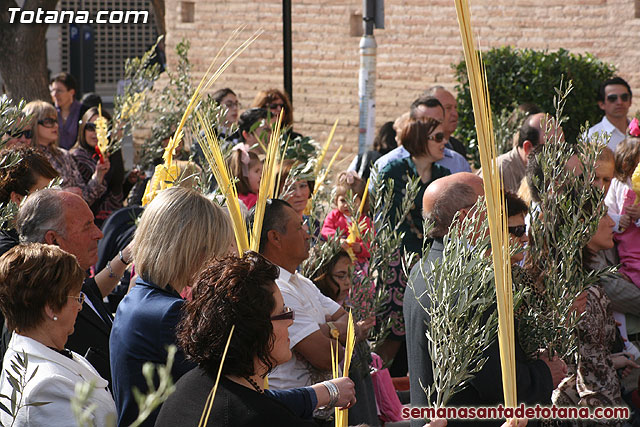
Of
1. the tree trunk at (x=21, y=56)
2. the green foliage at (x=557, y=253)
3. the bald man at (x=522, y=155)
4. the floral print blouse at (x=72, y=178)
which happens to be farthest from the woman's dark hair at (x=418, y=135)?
the tree trunk at (x=21, y=56)

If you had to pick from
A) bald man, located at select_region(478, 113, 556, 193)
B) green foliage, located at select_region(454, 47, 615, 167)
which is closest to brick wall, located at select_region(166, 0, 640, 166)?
green foliage, located at select_region(454, 47, 615, 167)

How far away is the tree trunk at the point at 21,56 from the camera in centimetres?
1442

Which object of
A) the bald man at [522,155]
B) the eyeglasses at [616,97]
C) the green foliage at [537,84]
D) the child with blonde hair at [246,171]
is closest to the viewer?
the child with blonde hair at [246,171]

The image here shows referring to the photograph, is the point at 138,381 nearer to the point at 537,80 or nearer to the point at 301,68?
the point at 537,80

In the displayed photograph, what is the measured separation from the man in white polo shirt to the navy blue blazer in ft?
2.12

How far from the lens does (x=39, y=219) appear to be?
11.8 feet

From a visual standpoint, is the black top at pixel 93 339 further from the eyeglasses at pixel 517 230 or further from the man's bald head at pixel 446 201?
the eyeglasses at pixel 517 230

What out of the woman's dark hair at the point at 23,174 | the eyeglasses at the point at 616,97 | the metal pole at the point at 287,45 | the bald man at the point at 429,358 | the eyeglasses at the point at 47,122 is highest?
the metal pole at the point at 287,45

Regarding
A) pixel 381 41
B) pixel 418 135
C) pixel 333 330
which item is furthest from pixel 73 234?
pixel 381 41

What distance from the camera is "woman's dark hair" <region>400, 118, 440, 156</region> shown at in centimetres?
610

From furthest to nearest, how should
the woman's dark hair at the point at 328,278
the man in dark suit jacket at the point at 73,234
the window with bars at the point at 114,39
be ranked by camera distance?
the window with bars at the point at 114,39
the woman's dark hair at the point at 328,278
the man in dark suit jacket at the point at 73,234

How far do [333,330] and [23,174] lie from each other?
167 centimetres

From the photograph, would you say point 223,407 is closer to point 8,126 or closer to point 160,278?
point 160,278

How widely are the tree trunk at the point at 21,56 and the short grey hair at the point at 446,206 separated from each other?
38.7ft
